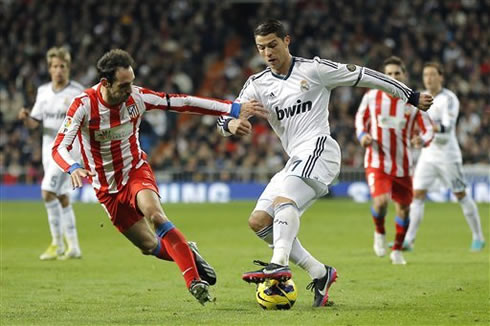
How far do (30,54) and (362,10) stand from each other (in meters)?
11.1

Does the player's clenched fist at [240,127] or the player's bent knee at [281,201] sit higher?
the player's clenched fist at [240,127]

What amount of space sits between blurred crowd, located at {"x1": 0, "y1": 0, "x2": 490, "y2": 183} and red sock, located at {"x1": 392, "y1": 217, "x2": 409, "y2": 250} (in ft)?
46.6

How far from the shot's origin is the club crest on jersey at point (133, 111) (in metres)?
8.31

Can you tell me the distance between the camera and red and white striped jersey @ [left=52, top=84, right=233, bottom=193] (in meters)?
8.17

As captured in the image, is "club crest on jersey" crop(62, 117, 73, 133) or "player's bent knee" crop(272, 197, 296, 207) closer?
"player's bent knee" crop(272, 197, 296, 207)

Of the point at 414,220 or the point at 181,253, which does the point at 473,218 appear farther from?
the point at 181,253

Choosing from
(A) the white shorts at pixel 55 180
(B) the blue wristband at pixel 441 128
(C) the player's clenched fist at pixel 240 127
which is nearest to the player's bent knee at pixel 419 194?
(B) the blue wristband at pixel 441 128

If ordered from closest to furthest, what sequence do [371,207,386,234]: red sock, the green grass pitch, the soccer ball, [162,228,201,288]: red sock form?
1. the green grass pitch
2. [162,228,201,288]: red sock
3. the soccer ball
4. [371,207,386,234]: red sock

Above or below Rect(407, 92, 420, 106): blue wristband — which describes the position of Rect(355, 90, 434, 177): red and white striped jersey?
below

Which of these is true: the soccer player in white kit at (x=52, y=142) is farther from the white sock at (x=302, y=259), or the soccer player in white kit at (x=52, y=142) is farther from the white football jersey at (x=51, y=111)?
the white sock at (x=302, y=259)

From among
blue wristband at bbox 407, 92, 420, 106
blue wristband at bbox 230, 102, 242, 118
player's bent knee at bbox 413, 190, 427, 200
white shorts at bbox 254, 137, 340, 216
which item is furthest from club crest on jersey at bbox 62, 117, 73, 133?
player's bent knee at bbox 413, 190, 427, 200

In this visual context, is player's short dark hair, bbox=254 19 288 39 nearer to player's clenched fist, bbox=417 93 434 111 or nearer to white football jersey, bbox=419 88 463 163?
player's clenched fist, bbox=417 93 434 111

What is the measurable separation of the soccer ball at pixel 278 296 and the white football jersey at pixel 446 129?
6.22 meters

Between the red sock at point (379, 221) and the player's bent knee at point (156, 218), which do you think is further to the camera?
the red sock at point (379, 221)
